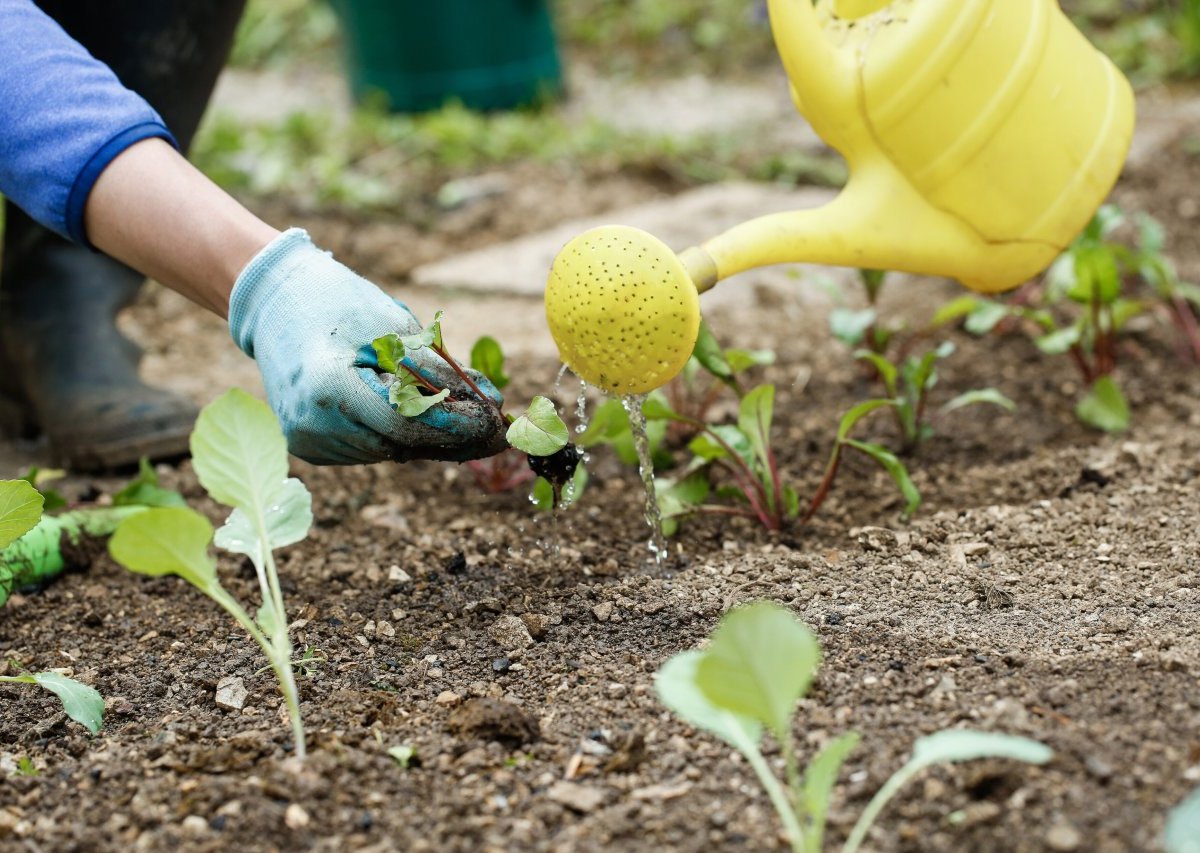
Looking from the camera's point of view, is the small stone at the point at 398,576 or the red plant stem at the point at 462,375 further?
the small stone at the point at 398,576

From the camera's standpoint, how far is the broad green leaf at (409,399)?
1.26 m

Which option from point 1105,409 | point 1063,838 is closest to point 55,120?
point 1063,838

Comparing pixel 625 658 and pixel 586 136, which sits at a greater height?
pixel 625 658

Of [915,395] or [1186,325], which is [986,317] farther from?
[1186,325]

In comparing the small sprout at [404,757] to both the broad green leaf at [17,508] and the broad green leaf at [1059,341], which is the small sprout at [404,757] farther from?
the broad green leaf at [1059,341]

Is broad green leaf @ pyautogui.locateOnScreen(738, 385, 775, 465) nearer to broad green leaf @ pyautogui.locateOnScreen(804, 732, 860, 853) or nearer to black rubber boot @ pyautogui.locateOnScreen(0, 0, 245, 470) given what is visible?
broad green leaf @ pyautogui.locateOnScreen(804, 732, 860, 853)

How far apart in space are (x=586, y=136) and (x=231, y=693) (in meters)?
2.88

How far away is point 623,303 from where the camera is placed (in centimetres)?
125

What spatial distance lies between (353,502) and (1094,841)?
1.13m

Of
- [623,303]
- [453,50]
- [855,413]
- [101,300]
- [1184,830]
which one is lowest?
[453,50]

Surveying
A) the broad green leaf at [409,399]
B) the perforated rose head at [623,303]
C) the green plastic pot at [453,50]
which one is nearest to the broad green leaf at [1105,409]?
the perforated rose head at [623,303]

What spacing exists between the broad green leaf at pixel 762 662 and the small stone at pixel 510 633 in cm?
45

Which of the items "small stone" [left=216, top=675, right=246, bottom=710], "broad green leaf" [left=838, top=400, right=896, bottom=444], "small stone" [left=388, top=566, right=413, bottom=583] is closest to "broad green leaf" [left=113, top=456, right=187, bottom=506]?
"small stone" [left=388, top=566, right=413, bottom=583]

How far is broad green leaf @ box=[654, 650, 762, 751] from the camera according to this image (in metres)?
0.89
